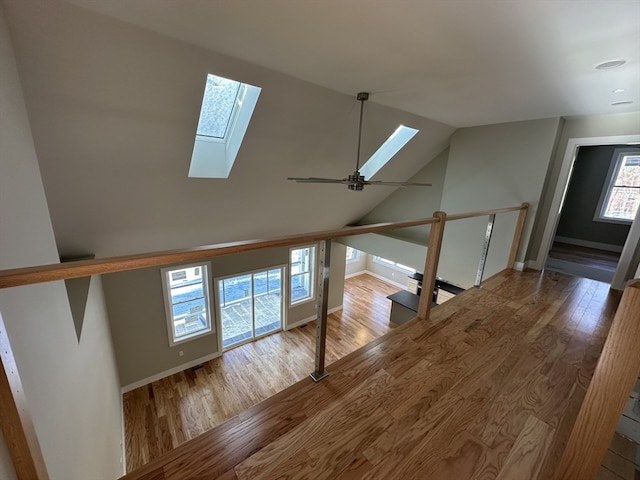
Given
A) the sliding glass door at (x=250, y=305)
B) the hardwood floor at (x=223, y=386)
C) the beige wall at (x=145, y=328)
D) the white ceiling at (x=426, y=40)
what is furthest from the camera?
the sliding glass door at (x=250, y=305)

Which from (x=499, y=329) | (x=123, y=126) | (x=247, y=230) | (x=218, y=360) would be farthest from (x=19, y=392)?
(x=218, y=360)

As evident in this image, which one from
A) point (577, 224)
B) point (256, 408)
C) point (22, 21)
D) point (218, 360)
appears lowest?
point (218, 360)

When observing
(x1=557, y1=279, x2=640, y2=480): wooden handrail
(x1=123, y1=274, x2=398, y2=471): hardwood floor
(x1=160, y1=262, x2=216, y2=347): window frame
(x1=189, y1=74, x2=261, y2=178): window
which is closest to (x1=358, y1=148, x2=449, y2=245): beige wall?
(x1=123, y1=274, x2=398, y2=471): hardwood floor

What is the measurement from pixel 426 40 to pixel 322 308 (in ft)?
6.18

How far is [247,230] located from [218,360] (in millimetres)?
3142

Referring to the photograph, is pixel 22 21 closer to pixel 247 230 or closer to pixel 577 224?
pixel 247 230

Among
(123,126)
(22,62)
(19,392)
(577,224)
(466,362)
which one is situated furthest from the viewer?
(577,224)

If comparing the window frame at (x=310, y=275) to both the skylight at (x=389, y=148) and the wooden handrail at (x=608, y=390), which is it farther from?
the wooden handrail at (x=608, y=390)

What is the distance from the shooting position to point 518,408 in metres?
1.51

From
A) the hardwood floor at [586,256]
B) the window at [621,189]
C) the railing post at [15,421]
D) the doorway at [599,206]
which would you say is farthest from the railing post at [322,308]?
the window at [621,189]

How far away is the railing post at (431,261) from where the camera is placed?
7.02 ft

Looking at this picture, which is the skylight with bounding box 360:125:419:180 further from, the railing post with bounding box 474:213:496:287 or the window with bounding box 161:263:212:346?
the window with bounding box 161:263:212:346

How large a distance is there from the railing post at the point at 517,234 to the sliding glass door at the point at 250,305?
4685 mm

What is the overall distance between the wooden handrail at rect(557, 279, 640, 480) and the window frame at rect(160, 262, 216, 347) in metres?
5.51
